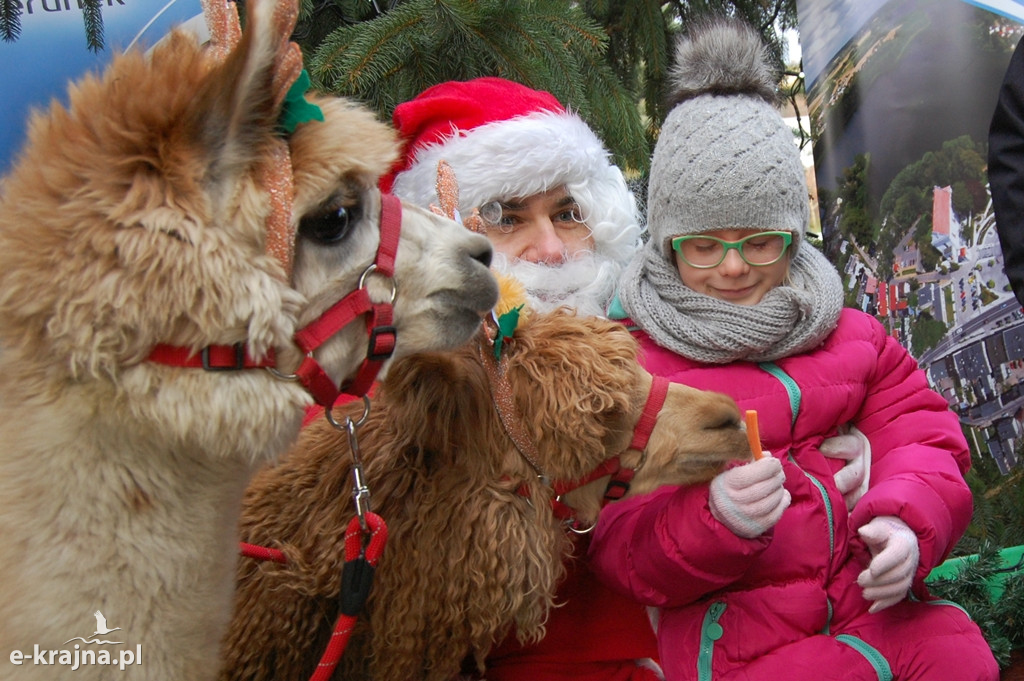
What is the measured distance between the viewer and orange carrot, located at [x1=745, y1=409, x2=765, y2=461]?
171 cm

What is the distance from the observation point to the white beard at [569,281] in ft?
7.82

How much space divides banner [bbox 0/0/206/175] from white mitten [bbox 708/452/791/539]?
1906mm

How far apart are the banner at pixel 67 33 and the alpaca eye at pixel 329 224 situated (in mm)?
1391

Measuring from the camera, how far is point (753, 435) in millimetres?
1717

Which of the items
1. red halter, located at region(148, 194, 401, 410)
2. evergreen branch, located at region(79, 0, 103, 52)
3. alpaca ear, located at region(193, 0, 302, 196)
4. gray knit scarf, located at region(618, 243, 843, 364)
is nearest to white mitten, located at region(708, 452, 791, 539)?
gray knit scarf, located at region(618, 243, 843, 364)

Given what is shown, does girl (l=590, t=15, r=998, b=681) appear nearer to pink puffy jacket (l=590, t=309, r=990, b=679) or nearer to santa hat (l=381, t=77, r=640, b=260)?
pink puffy jacket (l=590, t=309, r=990, b=679)

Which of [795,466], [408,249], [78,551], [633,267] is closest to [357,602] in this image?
[78,551]

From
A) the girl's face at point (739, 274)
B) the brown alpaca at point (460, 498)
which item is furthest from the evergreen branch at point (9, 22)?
the girl's face at point (739, 274)

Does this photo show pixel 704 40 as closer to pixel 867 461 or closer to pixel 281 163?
pixel 867 461

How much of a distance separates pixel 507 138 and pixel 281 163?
133cm

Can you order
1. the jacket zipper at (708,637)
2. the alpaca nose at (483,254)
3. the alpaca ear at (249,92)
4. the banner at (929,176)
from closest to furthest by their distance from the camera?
the alpaca ear at (249,92) → the alpaca nose at (483,254) → the jacket zipper at (708,637) → the banner at (929,176)

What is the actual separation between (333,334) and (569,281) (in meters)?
1.24

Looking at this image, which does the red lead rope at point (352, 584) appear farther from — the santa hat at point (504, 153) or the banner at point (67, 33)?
the banner at point (67, 33)

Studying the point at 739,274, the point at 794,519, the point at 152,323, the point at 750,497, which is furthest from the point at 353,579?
the point at 739,274
